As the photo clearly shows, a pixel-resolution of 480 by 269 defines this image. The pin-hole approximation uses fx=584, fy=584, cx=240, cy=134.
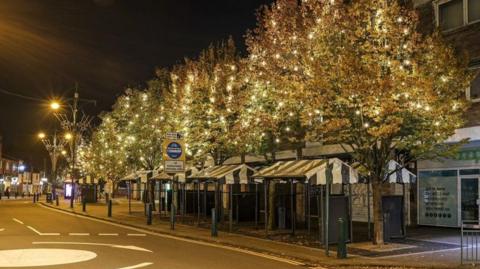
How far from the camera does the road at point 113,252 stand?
44.7ft

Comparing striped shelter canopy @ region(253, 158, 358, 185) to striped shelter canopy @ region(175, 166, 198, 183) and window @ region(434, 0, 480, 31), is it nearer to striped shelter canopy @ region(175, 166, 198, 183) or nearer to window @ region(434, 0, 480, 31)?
window @ region(434, 0, 480, 31)

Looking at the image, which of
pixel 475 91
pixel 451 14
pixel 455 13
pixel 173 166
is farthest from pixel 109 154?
pixel 475 91

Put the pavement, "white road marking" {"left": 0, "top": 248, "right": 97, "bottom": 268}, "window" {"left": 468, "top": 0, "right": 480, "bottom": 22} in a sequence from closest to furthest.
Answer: "white road marking" {"left": 0, "top": 248, "right": 97, "bottom": 268}
the pavement
"window" {"left": 468, "top": 0, "right": 480, "bottom": 22}

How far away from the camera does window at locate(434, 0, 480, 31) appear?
2240cm

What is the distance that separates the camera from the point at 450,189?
77.9 feet

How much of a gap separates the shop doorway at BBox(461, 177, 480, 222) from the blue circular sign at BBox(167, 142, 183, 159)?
11.4 m

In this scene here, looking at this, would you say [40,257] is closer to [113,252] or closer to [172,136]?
[113,252]

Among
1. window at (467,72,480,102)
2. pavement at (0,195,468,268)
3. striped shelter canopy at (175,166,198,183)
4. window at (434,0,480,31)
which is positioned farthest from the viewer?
striped shelter canopy at (175,166,198,183)

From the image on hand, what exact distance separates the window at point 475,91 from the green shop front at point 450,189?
165 centimetres

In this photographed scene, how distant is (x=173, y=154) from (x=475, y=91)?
1199 cm

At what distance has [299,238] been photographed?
20.4 m

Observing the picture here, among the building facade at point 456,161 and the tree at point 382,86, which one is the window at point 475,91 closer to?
the building facade at point 456,161

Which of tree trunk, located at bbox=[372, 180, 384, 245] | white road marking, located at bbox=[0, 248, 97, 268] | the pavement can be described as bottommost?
the pavement

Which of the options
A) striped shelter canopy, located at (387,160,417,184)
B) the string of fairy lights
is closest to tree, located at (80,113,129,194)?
the string of fairy lights
